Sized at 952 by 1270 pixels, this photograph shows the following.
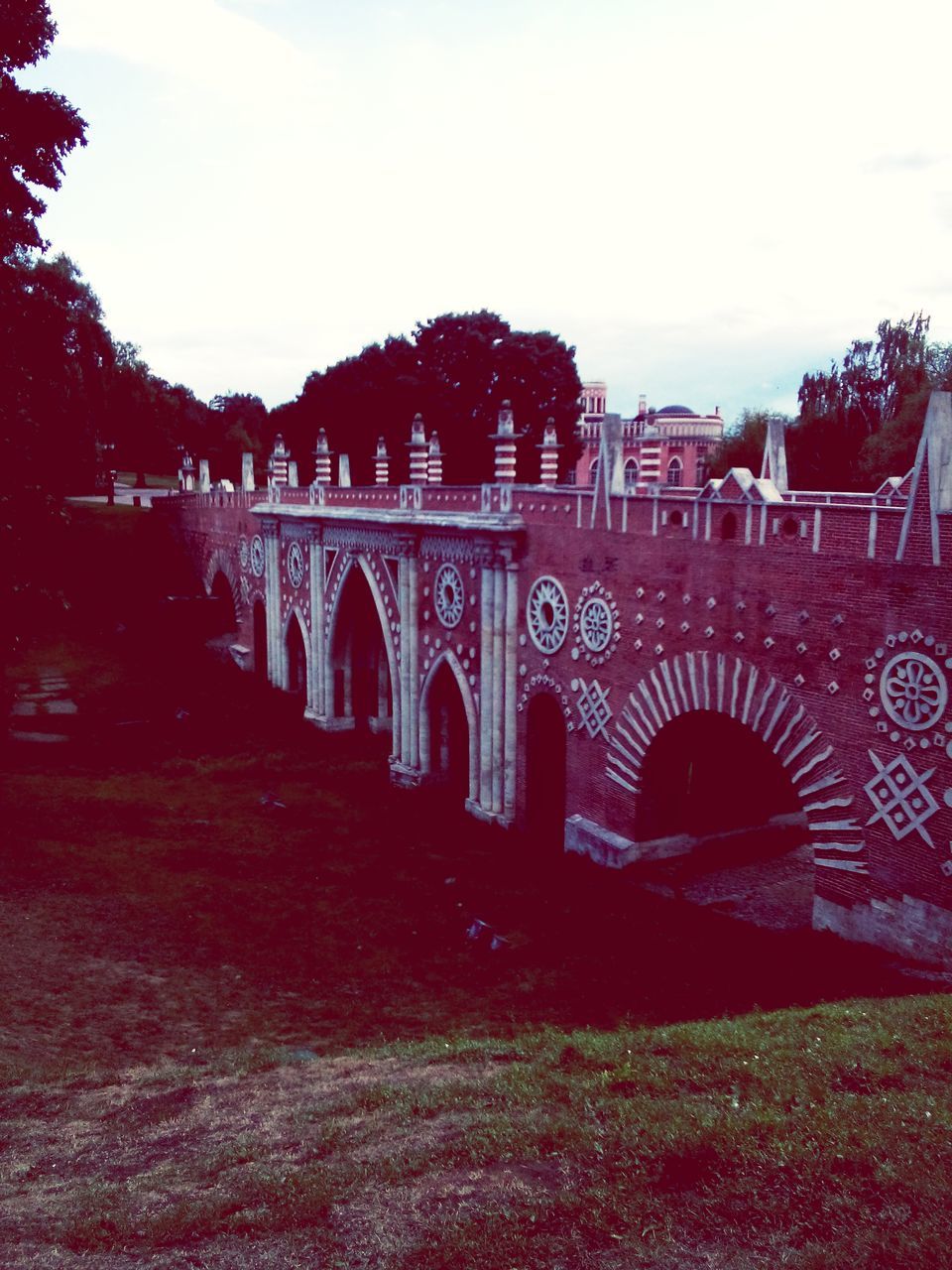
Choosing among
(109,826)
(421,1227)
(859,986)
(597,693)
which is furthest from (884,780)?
(109,826)

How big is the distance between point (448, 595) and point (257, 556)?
14.5 metres

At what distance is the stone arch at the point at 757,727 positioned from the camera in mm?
13445

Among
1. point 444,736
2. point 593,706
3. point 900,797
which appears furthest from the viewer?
point 444,736

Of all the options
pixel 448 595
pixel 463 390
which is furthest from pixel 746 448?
pixel 448 595

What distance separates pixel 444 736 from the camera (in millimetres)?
23750

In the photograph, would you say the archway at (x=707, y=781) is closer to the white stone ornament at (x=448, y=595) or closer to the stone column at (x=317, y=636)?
the white stone ornament at (x=448, y=595)

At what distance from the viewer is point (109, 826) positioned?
2033 cm

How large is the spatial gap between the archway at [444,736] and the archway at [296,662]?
372 inches

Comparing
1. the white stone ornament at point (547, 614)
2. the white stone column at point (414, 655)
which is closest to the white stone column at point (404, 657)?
the white stone column at point (414, 655)

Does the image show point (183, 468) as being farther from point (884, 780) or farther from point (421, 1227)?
point (421, 1227)

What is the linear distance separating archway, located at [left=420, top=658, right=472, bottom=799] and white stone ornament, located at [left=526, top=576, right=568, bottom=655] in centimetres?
435

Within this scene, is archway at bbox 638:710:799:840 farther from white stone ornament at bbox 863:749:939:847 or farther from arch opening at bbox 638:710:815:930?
white stone ornament at bbox 863:749:939:847

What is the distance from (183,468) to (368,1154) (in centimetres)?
4182

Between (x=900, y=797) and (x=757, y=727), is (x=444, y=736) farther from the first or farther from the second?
(x=900, y=797)
